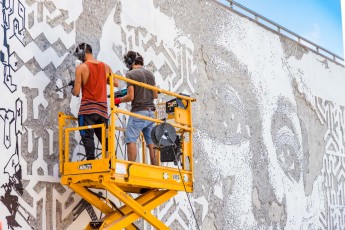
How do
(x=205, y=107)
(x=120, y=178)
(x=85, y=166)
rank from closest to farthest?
1. (x=120, y=178)
2. (x=85, y=166)
3. (x=205, y=107)

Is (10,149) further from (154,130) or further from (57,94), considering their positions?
(154,130)

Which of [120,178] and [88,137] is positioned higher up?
[88,137]

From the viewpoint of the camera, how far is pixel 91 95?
32.3 feet

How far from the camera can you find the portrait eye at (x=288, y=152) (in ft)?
53.3

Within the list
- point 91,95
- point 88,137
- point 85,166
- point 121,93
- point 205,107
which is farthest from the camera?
point 205,107

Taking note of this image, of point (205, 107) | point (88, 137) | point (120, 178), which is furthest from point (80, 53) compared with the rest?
point (205, 107)

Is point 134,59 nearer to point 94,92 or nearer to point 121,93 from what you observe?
point 121,93

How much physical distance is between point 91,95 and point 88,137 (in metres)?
0.63

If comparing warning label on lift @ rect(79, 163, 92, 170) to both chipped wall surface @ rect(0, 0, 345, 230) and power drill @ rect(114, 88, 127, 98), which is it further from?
power drill @ rect(114, 88, 127, 98)

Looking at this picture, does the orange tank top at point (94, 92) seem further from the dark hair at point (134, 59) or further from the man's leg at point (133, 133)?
the dark hair at point (134, 59)

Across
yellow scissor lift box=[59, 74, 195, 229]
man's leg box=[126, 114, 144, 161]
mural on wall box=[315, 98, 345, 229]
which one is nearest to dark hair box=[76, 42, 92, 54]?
yellow scissor lift box=[59, 74, 195, 229]

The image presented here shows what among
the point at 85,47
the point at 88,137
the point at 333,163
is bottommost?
the point at 333,163

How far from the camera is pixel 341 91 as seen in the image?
1984 centimetres

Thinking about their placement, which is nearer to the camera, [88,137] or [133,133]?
[88,137]
